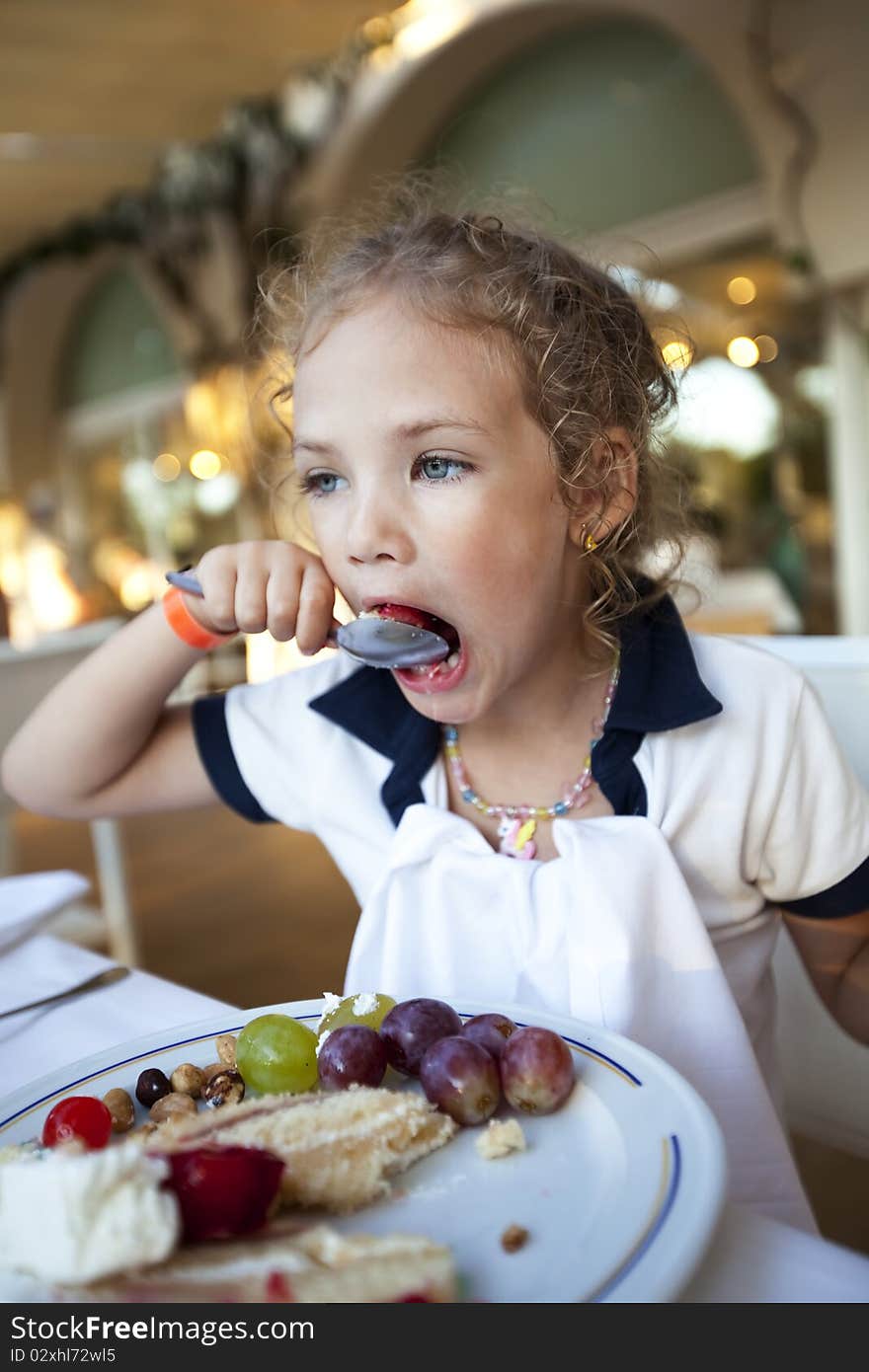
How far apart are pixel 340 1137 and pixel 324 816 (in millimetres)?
461

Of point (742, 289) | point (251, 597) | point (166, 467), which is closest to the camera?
point (251, 597)

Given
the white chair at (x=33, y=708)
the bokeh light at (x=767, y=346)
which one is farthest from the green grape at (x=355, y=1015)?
the bokeh light at (x=767, y=346)

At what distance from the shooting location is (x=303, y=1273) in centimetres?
33

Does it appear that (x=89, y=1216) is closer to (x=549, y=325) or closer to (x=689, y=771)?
(x=689, y=771)

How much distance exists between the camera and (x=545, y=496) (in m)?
0.73

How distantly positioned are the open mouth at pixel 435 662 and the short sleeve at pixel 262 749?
7.6 inches

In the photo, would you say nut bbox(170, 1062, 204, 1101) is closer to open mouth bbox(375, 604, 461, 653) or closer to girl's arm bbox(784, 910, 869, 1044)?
open mouth bbox(375, 604, 461, 653)

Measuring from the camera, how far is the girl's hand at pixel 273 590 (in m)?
0.79

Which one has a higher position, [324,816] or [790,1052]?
[324,816]

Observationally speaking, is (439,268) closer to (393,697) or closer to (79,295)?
(393,697)

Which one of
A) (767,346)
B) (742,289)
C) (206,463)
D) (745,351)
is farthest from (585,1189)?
(206,463)

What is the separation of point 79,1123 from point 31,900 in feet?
1.35

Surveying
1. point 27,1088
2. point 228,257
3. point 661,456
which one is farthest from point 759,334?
point 27,1088

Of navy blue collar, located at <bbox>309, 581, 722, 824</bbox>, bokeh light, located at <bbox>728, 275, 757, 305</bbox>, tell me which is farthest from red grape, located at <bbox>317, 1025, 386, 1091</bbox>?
bokeh light, located at <bbox>728, 275, 757, 305</bbox>
